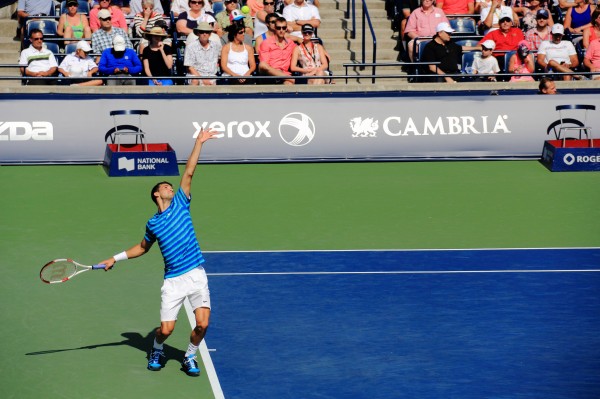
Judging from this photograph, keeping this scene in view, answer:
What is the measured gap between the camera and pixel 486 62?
2450cm

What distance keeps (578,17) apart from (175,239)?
58.4ft

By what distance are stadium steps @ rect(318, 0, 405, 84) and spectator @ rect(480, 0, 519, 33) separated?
2185 mm

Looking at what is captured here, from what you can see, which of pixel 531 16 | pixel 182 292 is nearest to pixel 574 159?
pixel 531 16

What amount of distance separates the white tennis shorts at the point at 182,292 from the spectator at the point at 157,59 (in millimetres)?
12726

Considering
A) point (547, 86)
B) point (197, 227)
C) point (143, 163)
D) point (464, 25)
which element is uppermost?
point (464, 25)

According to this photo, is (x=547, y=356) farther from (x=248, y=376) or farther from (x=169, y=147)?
Result: (x=169, y=147)

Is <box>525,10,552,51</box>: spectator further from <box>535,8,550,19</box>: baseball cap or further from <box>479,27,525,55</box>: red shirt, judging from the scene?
<box>479,27,525,55</box>: red shirt

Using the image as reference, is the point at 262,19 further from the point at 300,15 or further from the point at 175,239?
the point at 175,239

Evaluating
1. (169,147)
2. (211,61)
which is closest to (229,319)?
(169,147)

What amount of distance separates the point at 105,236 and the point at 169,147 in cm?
512

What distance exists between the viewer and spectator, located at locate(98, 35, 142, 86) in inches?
919

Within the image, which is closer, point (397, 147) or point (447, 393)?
point (447, 393)

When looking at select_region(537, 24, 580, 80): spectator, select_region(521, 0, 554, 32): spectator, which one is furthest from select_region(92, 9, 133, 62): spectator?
select_region(521, 0, 554, 32): spectator

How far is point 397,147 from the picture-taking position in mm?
23312
